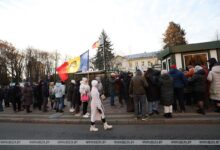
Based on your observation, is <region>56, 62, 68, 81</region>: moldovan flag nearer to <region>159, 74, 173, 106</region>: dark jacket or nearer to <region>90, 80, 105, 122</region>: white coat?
<region>90, 80, 105, 122</region>: white coat

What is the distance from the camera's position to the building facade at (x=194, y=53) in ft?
48.4

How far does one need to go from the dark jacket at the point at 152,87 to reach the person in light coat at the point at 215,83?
240 cm

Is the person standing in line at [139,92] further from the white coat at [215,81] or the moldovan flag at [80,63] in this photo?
the moldovan flag at [80,63]

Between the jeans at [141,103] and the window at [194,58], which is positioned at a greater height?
the window at [194,58]

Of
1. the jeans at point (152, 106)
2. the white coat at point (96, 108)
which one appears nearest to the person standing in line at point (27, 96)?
the white coat at point (96, 108)

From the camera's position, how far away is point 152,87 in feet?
31.7

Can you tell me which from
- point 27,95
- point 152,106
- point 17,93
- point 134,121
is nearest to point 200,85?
point 152,106

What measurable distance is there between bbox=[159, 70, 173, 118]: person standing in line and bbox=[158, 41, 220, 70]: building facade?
Answer: 6658 mm

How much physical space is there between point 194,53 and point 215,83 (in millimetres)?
6562

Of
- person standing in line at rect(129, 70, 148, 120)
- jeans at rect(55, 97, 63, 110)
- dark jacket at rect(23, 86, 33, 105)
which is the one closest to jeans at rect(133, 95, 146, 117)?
person standing in line at rect(129, 70, 148, 120)

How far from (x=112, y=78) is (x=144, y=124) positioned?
4772 mm

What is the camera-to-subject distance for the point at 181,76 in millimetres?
9438

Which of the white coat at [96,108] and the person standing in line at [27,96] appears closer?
the white coat at [96,108]

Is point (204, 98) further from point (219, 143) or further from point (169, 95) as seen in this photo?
point (219, 143)
